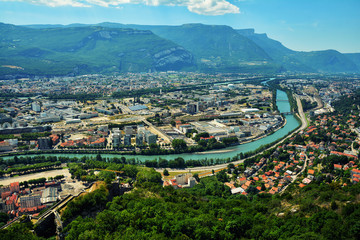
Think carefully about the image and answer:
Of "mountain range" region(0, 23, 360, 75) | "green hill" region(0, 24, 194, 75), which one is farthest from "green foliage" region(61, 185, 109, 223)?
"green hill" region(0, 24, 194, 75)

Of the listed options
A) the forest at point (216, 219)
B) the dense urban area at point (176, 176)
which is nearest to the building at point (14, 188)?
the dense urban area at point (176, 176)

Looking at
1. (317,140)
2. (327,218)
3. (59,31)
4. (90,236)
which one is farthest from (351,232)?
(59,31)

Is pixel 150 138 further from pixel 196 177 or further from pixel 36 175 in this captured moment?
pixel 36 175

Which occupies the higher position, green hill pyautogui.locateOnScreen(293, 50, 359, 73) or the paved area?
green hill pyautogui.locateOnScreen(293, 50, 359, 73)

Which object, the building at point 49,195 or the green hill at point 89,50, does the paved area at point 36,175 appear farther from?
the green hill at point 89,50

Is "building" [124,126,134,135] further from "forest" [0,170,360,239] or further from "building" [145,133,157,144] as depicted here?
"forest" [0,170,360,239]

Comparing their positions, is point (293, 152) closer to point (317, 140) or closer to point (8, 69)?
point (317, 140)
